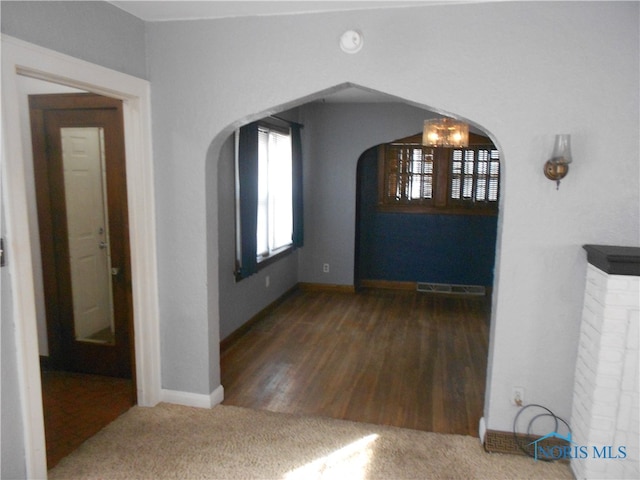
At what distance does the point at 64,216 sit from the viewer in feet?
11.7

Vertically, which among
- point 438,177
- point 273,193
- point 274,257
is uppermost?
point 438,177

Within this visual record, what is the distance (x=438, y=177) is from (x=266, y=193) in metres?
2.54

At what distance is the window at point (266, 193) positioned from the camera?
4441mm

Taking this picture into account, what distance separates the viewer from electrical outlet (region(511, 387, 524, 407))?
109 inches

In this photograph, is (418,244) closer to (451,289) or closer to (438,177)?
(451,289)

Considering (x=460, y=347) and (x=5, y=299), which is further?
(x=460, y=347)

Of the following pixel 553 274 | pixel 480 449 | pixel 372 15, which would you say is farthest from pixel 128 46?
pixel 480 449

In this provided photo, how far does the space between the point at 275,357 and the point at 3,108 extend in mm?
2871

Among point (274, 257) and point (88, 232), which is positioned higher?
point (88, 232)

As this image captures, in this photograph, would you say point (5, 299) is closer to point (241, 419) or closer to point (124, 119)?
point (124, 119)

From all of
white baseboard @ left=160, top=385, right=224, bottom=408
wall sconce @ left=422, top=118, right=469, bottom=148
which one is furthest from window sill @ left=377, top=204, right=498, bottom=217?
white baseboard @ left=160, top=385, right=224, bottom=408

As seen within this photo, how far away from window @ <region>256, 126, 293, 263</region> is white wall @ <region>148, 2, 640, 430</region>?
1.84 metres

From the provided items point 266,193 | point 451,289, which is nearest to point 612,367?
point 266,193

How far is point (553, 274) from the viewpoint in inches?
104
